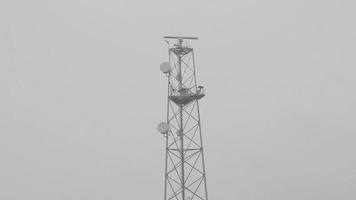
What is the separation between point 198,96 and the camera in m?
34.2

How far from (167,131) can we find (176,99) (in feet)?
8.14

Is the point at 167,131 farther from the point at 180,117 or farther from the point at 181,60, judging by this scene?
the point at 181,60

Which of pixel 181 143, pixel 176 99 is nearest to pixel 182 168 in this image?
pixel 181 143

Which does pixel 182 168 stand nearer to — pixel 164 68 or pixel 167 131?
pixel 167 131

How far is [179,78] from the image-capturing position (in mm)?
35312

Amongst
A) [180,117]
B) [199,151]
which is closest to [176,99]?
[180,117]

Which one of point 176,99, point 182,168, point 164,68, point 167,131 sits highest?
point 164,68

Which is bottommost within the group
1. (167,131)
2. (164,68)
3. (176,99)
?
(167,131)

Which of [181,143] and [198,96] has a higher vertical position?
[198,96]

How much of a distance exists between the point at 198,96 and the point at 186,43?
4344 millimetres

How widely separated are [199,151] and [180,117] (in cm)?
300

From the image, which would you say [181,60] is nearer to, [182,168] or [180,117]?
[180,117]

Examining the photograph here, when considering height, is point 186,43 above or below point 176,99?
above

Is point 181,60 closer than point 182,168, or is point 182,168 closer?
point 182,168
